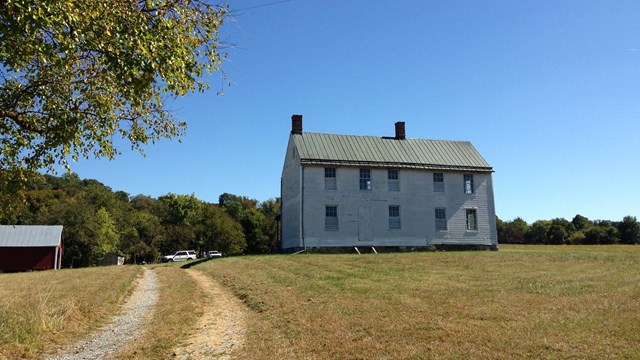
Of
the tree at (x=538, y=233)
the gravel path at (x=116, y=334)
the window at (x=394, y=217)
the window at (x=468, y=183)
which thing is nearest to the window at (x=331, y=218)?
the window at (x=394, y=217)

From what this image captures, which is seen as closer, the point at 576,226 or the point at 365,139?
the point at 365,139

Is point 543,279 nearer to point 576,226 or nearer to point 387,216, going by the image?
point 387,216

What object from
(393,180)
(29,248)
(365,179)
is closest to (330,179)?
(365,179)

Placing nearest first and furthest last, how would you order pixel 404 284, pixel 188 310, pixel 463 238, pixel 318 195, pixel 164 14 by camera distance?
pixel 164 14 → pixel 188 310 → pixel 404 284 → pixel 318 195 → pixel 463 238

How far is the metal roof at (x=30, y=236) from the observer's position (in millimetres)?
51403

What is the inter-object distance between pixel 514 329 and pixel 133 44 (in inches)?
323

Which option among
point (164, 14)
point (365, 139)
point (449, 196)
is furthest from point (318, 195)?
point (164, 14)

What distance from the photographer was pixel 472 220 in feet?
124

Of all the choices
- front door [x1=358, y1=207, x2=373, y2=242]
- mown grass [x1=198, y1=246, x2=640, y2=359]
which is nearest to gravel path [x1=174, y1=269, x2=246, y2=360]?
mown grass [x1=198, y1=246, x2=640, y2=359]

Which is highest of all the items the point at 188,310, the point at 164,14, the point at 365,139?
the point at 365,139

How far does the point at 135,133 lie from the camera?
41.6 feet

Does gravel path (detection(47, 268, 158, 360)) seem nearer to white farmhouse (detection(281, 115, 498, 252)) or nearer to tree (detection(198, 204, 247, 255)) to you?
white farmhouse (detection(281, 115, 498, 252))

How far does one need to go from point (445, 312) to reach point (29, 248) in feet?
171

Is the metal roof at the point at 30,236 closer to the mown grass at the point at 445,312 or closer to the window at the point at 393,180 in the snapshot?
the window at the point at 393,180
